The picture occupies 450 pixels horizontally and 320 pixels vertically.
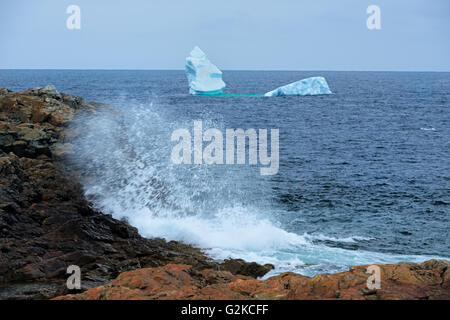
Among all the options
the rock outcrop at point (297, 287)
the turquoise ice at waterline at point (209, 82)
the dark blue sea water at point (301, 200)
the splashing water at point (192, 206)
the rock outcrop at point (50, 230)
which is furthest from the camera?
the turquoise ice at waterline at point (209, 82)

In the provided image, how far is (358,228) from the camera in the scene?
1623cm

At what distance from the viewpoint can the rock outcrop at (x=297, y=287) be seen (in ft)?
20.6

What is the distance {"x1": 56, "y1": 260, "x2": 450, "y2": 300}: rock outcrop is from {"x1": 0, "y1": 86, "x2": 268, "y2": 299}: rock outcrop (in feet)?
5.28

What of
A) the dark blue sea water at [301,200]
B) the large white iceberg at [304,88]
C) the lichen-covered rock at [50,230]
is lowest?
the dark blue sea water at [301,200]

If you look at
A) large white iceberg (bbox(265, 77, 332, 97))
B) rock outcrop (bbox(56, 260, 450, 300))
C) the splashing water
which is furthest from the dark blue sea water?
large white iceberg (bbox(265, 77, 332, 97))

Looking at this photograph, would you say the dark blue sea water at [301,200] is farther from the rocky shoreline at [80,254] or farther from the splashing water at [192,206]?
the rocky shoreline at [80,254]

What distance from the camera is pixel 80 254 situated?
32.2ft

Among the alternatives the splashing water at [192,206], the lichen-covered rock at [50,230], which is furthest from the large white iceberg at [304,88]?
the lichen-covered rock at [50,230]

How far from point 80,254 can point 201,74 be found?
56381 mm

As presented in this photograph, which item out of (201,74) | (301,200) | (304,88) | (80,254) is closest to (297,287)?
(80,254)

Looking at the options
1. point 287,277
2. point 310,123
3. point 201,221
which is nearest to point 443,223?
point 201,221

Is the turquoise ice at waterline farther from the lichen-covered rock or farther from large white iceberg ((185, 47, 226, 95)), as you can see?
the lichen-covered rock

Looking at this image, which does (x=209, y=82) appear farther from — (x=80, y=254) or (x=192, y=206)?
(x=80, y=254)
